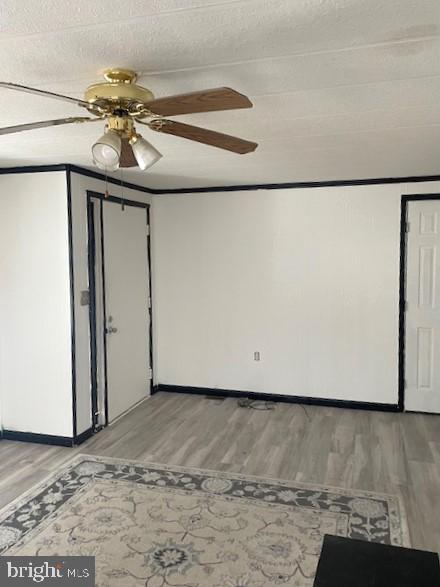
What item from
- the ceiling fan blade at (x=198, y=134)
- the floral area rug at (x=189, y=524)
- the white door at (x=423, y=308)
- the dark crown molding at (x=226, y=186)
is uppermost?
the dark crown molding at (x=226, y=186)

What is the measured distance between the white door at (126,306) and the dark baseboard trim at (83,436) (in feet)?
1.09

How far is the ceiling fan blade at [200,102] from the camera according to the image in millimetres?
1510

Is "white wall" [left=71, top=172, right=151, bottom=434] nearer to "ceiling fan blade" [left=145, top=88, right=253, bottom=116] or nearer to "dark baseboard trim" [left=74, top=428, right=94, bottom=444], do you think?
"dark baseboard trim" [left=74, top=428, right=94, bottom=444]

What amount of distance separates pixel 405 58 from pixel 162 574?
2525 mm

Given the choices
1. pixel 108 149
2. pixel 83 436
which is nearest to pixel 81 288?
pixel 83 436

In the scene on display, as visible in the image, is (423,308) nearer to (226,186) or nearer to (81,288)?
(226,186)

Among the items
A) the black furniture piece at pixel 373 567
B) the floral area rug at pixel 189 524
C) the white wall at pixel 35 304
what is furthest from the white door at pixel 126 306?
the black furniture piece at pixel 373 567

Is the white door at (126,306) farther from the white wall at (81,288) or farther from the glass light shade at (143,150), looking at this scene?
the glass light shade at (143,150)

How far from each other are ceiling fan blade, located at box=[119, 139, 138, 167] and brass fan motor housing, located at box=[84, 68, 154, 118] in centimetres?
18

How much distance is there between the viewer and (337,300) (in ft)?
16.3

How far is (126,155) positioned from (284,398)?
3657mm

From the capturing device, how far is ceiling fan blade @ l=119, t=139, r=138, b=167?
6.60ft

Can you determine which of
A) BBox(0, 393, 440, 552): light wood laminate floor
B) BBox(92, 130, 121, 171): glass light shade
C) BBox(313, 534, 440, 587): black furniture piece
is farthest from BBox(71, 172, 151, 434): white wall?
BBox(313, 534, 440, 587): black furniture piece

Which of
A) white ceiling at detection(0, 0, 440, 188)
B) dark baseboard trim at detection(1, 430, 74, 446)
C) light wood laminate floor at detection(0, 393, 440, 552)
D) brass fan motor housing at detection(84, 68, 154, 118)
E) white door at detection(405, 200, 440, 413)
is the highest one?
white ceiling at detection(0, 0, 440, 188)
